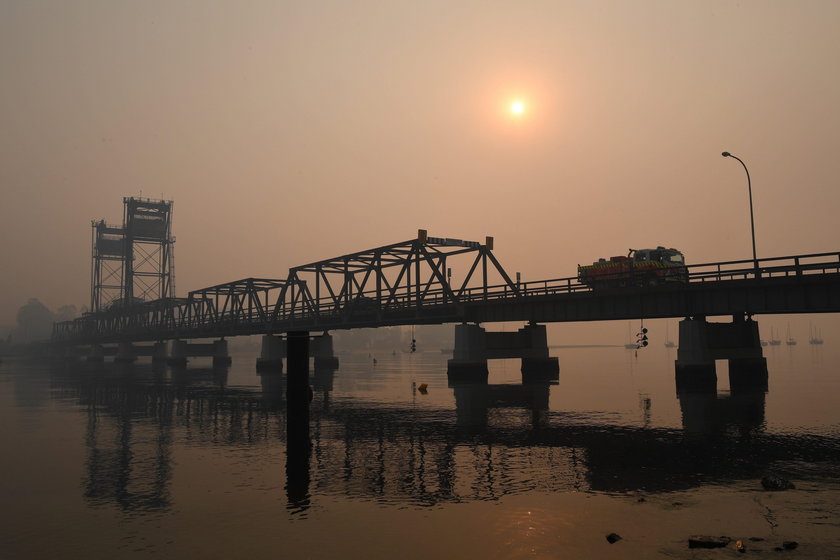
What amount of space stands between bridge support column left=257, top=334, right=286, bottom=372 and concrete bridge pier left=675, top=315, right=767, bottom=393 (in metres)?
56.5

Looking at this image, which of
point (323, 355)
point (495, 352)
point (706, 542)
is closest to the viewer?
point (706, 542)

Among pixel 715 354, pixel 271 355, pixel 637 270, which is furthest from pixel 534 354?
pixel 271 355

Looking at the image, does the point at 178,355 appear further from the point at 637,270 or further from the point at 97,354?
the point at 637,270

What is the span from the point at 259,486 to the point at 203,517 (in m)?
3.08

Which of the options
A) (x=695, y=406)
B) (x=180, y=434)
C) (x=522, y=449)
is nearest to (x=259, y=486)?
(x=522, y=449)

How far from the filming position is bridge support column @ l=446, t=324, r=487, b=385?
190ft

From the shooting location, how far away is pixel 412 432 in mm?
28250

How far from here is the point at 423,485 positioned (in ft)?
57.7

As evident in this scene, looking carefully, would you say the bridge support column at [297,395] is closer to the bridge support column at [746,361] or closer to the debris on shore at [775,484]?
the debris on shore at [775,484]

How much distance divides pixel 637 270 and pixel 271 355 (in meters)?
55.7

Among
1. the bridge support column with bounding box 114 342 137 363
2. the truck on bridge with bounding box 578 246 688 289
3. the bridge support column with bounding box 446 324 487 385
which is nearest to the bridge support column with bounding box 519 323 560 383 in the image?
the bridge support column with bounding box 446 324 487 385

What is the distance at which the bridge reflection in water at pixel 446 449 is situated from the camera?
17.4m

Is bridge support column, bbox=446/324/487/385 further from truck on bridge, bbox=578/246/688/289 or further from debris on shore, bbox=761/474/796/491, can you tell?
debris on shore, bbox=761/474/796/491

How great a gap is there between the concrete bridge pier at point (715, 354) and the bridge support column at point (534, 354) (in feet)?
53.8
